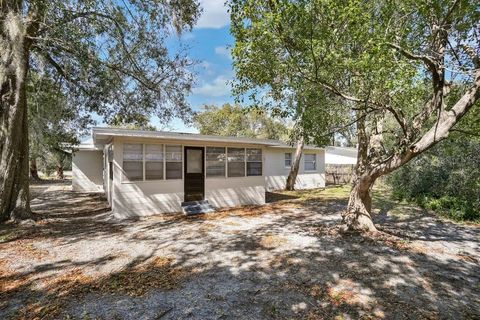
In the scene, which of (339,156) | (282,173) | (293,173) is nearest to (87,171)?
(282,173)

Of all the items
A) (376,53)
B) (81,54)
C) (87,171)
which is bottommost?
(87,171)

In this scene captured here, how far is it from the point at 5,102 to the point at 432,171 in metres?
14.6

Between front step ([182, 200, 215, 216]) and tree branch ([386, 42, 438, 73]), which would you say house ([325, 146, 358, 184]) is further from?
tree branch ([386, 42, 438, 73])

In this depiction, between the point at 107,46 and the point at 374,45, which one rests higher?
the point at 107,46

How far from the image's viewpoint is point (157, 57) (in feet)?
27.6

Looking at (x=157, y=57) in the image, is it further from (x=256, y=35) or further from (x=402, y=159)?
(x=402, y=159)

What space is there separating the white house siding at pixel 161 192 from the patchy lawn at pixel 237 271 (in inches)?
40.0

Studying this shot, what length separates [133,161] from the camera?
8641mm

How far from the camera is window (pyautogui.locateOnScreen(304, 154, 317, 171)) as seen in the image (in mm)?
17844

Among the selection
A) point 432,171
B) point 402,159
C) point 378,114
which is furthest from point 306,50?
point 432,171

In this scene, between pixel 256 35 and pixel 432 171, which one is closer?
pixel 256 35

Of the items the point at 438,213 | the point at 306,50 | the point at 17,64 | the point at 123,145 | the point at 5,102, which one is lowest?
the point at 438,213

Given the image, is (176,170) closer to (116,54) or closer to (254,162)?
(254,162)

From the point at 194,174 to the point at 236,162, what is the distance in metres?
1.82
